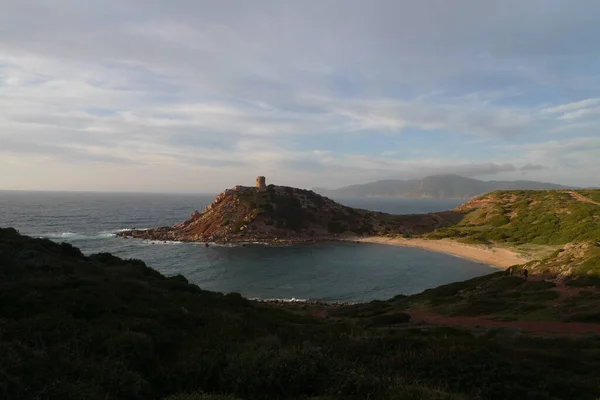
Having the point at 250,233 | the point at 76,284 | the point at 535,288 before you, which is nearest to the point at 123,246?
the point at 250,233

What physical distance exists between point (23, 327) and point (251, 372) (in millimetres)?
8301

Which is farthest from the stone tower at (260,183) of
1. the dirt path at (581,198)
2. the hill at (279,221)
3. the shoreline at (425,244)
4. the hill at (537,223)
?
the dirt path at (581,198)

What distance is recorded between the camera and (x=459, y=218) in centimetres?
14550

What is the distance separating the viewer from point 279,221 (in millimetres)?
127750

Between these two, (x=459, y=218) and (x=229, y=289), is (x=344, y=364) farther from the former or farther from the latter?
(x=459, y=218)

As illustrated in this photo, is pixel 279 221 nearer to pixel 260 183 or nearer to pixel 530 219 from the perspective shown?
pixel 260 183

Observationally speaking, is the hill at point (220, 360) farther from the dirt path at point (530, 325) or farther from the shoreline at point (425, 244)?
the shoreline at point (425, 244)

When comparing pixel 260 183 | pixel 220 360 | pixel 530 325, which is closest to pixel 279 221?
pixel 260 183

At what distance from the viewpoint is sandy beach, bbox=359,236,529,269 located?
3174 inches

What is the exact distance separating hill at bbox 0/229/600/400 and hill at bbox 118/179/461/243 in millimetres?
98025

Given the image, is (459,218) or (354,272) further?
(459,218)

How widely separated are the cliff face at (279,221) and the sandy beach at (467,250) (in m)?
15.8

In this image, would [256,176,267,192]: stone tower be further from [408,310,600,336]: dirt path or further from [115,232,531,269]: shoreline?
[408,310,600,336]: dirt path

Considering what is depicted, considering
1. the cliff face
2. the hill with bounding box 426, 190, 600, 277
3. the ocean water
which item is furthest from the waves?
the hill with bounding box 426, 190, 600, 277
